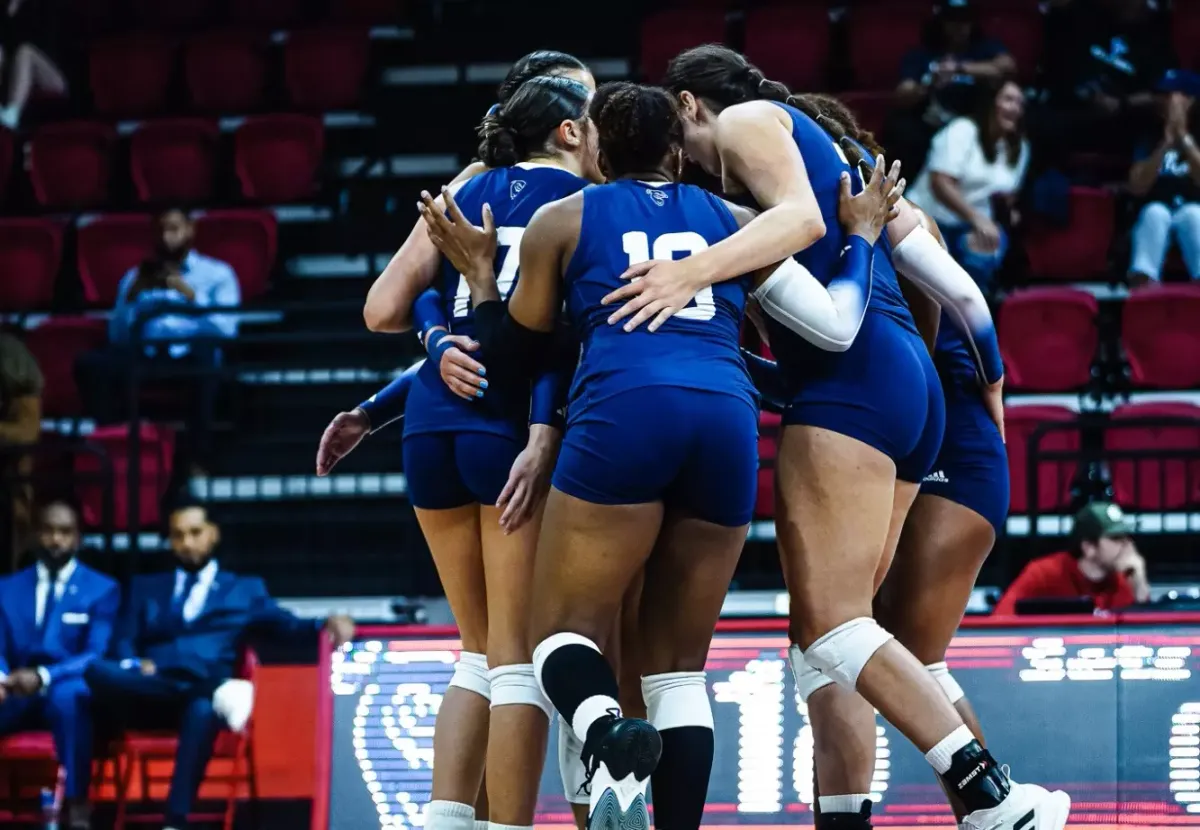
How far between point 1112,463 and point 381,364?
3495mm

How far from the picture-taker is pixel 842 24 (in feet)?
36.1

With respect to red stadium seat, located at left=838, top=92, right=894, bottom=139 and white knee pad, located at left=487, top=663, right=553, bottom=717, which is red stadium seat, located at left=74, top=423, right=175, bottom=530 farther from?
white knee pad, located at left=487, top=663, right=553, bottom=717

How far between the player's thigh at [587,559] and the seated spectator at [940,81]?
238 inches

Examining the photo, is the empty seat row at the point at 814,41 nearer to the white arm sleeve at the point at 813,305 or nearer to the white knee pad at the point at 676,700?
the white arm sleeve at the point at 813,305

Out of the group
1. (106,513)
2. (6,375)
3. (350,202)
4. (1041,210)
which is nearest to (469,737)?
(106,513)

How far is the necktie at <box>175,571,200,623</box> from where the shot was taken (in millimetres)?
7636

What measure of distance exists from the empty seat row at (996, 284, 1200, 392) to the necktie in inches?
157

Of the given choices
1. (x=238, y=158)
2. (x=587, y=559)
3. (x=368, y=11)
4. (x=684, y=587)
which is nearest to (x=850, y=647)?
(x=684, y=587)

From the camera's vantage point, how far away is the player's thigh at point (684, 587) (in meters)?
4.10

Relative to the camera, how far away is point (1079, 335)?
8.98 m

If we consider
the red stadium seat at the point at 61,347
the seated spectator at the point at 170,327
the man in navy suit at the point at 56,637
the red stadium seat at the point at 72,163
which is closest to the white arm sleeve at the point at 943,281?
the man in navy suit at the point at 56,637

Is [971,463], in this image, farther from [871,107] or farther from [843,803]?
[871,107]

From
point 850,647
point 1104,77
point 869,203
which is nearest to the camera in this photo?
point 850,647

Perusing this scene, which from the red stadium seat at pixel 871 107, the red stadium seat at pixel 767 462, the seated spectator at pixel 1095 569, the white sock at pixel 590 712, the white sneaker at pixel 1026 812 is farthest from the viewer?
the red stadium seat at pixel 871 107
